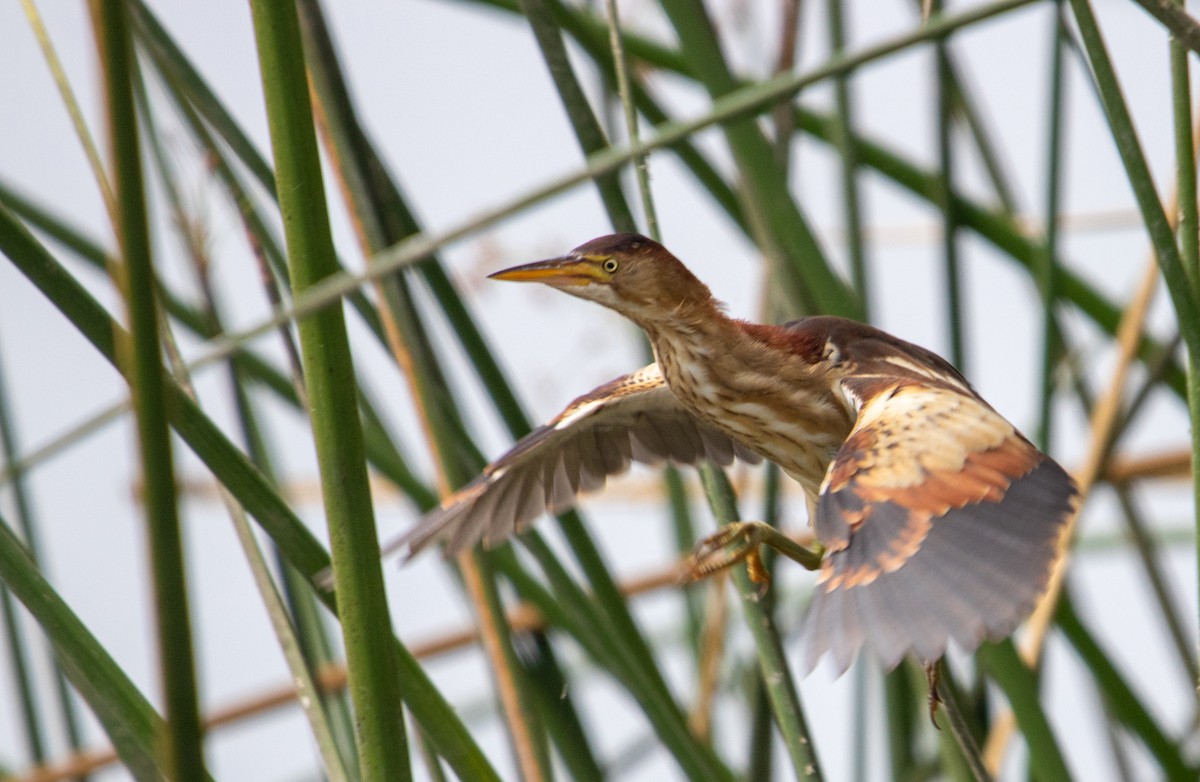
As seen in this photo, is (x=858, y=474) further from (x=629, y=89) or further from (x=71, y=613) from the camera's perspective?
(x=71, y=613)

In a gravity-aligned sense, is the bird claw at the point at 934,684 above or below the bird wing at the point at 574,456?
below

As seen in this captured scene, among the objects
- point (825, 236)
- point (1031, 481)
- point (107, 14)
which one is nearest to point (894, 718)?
point (1031, 481)

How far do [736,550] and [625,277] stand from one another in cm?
29

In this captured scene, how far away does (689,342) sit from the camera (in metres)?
1.31

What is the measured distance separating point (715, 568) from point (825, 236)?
1039 millimetres

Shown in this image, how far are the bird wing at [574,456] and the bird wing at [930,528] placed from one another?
0.17 meters

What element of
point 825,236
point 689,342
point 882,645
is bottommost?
point 882,645

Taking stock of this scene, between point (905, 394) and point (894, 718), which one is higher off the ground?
point (905, 394)

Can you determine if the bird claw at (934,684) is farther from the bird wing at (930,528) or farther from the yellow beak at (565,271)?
the yellow beak at (565,271)

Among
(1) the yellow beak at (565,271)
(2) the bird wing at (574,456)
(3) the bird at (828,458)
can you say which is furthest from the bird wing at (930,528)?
(1) the yellow beak at (565,271)

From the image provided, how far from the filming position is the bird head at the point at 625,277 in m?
1.20

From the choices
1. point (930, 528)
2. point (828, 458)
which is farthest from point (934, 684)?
point (828, 458)

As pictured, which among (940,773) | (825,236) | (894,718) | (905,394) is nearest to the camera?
(905,394)

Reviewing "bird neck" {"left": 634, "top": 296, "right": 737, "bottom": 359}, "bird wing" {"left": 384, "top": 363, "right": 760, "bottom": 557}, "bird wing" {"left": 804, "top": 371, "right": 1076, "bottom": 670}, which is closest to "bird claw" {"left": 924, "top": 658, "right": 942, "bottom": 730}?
"bird wing" {"left": 804, "top": 371, "right": 1076, "bottom": 670}
